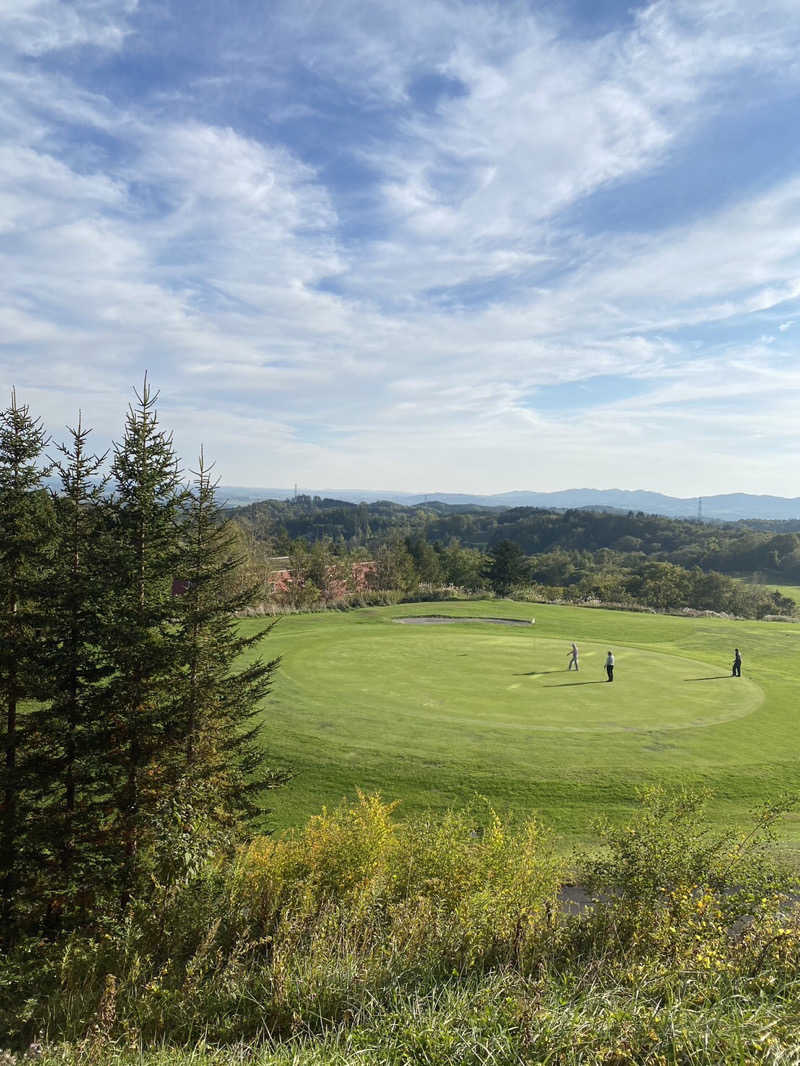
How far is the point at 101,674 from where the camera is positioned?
36.1 feet

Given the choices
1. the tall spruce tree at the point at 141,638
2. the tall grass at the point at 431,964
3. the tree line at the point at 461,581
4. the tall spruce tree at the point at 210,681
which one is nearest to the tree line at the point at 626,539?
the tree line at the point at 461,581

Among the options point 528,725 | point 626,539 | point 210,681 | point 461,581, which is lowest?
point 461,581

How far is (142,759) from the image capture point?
426 inches

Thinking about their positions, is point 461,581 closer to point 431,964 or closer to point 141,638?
point 141,638

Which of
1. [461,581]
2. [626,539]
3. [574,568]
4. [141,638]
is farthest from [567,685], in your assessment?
[626,539]

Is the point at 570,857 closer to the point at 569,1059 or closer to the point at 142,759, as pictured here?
the point at 569,1059

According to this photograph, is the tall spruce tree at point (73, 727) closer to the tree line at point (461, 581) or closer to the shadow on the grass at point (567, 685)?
the shadow on the grass at point (567, 685)

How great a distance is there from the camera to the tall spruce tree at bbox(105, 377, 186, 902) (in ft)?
34.6

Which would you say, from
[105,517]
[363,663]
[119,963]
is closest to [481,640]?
[363,663]

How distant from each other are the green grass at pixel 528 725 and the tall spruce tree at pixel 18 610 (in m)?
4.99

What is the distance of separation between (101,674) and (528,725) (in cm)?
1170

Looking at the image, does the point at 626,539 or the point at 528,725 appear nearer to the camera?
the point at 528,725

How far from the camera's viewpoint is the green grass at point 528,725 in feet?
45.4

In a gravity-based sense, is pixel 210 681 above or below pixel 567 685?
above
